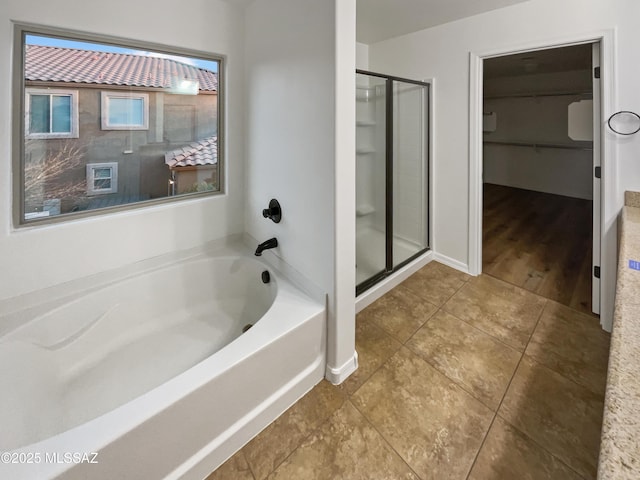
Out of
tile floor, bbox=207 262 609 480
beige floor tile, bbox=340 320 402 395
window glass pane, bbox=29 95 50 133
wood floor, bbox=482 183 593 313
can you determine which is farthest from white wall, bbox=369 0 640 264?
window glass pane, bbox=29 95 50 133

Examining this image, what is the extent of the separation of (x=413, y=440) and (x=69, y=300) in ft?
6.39

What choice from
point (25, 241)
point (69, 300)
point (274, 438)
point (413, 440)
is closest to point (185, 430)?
point (274, 438)

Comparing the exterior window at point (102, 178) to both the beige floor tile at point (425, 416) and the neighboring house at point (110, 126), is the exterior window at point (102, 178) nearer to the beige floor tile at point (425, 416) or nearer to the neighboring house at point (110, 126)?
the neighboring house at point (110, 126)

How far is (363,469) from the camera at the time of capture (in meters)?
1.26

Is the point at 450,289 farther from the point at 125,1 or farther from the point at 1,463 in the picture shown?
the point at 125,1

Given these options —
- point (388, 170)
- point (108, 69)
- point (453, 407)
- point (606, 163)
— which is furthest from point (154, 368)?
point (606, 163)

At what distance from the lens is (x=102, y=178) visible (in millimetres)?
1909

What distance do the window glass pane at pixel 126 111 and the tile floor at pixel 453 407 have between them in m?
2.01

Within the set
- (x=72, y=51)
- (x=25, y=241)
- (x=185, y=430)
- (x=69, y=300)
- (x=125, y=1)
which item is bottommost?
(x=185, y=430)

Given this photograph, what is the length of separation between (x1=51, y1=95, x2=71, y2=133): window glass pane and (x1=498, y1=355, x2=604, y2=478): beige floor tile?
2.82 m

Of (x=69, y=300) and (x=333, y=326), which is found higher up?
(x=69, y=300)

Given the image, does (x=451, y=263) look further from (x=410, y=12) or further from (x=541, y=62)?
(x=541, y=62)

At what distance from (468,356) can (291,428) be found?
1163 mm

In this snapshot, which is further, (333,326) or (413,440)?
(333,326)
